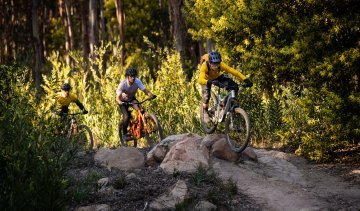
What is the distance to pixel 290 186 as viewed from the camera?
27.5 ft

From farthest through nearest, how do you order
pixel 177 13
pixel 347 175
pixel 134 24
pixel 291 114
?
pixel 134 24 < pixel 177 13 < pixel 291 114 < pixel 347 175

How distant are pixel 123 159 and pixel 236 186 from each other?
2.00 metres

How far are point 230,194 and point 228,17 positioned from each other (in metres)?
5.75

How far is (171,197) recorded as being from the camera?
6.75 metres

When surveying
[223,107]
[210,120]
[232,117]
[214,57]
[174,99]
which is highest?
[214,57]

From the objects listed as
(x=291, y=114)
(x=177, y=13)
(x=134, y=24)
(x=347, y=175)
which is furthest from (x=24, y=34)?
(x=347, y=175)

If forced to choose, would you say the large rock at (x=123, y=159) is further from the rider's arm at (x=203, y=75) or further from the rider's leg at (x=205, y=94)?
the rider's leg at (x=205, y=94)

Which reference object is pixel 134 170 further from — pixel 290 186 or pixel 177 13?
pixel 177 13

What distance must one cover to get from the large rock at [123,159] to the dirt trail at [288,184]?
1.26 metres

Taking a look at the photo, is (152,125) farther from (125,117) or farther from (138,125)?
(125,117)

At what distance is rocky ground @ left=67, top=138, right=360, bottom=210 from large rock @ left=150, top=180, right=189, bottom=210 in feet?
0.33

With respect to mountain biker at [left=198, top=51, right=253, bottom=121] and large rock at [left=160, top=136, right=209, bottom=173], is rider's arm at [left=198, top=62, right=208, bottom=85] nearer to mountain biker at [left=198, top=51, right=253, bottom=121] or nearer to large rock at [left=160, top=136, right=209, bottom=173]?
mountain biker at [left=198, top=51, right=253, bottom=121]

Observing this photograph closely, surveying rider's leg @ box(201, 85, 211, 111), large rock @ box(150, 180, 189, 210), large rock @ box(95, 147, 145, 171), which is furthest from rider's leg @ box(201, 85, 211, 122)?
large rock @ box(150, 180, 189, 210)

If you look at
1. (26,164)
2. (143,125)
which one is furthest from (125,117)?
(26,164)
